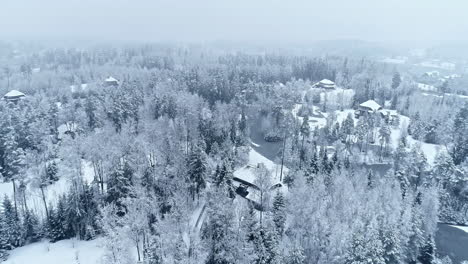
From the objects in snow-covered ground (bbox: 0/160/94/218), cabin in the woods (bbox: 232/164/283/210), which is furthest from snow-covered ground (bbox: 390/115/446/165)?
snow-covered ground (bbox: 0/160/94/218)

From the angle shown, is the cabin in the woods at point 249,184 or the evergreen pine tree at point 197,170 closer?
the evergreen pine tree at point 197,170

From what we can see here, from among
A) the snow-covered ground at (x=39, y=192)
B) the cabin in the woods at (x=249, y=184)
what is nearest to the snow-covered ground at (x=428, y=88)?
the cabin in the woods at (x=249, y=184)

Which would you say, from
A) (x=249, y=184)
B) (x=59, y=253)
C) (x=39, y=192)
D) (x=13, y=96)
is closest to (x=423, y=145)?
(x=249, y=184)

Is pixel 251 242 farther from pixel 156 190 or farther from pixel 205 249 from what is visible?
pixel 156 190

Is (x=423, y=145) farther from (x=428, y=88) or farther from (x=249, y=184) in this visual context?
(x=428, y=88)

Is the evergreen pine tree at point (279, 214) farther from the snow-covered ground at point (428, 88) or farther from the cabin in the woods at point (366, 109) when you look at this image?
the snow-covered ground at point (428, 88)

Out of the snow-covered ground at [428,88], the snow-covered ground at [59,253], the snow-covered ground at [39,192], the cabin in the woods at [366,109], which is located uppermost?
the snow-covered ground at [428,88]
